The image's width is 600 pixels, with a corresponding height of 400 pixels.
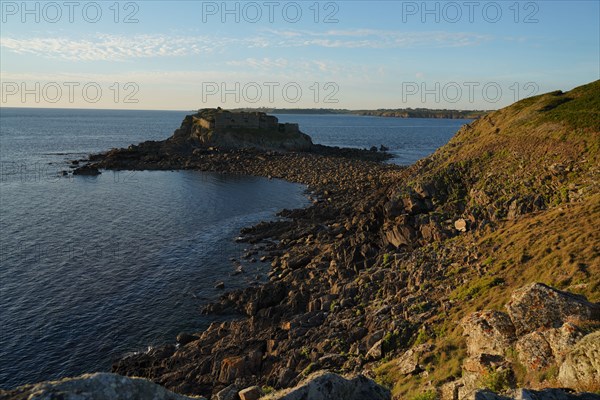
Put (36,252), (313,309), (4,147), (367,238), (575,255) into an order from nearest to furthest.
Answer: (575,255), (313,309), (367,238), (36,252), (4,147)

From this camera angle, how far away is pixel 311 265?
3847 centimetres

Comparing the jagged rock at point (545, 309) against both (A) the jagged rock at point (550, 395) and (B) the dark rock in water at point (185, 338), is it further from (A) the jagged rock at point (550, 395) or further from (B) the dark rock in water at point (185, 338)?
(B) the dark rock in water at point (185, 338)

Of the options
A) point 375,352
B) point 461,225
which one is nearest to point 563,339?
point 375,352

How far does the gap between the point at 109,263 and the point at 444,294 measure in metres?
35.4

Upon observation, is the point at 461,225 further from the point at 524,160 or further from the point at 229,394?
the point at 229,394

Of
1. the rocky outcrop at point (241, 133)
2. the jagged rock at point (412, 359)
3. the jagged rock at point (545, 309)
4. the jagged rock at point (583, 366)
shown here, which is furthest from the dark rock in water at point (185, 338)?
the rocky outcrop at point (241, 133)

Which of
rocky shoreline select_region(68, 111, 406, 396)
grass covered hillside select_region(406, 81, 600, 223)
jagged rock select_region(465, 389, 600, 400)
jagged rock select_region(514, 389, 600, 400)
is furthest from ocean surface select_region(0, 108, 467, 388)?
jagged rock select_region(514, 389, 600, 400)

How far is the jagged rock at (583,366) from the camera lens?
1086cm

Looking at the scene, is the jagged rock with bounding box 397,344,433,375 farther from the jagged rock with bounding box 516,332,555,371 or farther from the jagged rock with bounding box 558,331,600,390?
the jagged rock with bounding box 558,331,600,390

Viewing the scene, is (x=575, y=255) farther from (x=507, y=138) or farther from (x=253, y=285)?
(x=253, y=285)

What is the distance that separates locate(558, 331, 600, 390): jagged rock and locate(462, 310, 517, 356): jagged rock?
159 inches

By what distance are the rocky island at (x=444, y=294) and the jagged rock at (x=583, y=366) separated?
41 millimetres

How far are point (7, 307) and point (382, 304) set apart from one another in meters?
31.5

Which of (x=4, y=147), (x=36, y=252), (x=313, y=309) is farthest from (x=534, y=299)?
(x=4, y=147)
